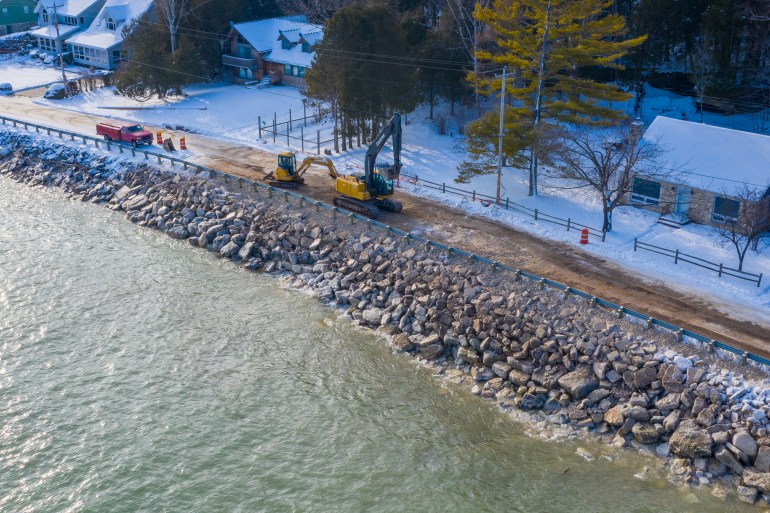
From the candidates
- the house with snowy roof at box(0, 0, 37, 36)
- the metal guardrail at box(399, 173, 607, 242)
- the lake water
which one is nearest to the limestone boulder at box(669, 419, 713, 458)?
the lake water

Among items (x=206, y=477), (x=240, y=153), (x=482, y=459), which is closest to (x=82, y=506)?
(x=206, y=477)

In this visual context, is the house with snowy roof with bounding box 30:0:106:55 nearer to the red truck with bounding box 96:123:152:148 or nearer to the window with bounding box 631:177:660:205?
the red truck with bounding box 96:123:152:148

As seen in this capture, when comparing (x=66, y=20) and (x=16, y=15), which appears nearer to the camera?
(x=66, y=20)

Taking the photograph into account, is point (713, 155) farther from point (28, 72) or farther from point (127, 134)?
point (28, 72)

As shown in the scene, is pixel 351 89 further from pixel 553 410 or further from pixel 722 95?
pixel 553 410

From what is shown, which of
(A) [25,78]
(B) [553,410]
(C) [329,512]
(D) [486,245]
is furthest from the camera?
(A) [25,78]

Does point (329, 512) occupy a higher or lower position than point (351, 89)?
lower

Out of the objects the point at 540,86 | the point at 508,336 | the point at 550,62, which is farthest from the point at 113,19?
the point at 508,336
